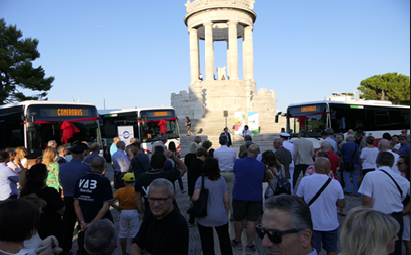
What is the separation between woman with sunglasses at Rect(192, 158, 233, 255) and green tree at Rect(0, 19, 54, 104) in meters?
26.5

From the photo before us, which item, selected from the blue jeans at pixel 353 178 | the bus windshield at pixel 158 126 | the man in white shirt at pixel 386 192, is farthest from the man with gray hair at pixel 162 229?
the bus windshield at pixel 158 126

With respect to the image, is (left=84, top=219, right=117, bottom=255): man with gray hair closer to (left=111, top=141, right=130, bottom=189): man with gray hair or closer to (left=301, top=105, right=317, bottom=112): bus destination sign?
(left=111, top=141, right=130, bottom=189): man with gray hair

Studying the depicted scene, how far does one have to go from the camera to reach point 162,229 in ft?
8.14

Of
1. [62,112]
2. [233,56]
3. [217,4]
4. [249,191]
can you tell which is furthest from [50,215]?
[217,4]

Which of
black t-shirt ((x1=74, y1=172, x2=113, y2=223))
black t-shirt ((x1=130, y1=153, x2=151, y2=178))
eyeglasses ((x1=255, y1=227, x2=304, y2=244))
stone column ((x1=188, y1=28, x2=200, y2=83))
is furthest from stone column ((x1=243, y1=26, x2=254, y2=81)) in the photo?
eyeglasses ((x1=255, y1=227, x2=304, y2=244))

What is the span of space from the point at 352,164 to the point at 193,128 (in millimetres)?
20181

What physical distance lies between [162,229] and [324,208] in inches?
88.8

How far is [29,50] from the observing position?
25.4 m

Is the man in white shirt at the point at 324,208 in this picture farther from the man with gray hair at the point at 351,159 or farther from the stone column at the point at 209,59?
the stone column at the point at 209,59

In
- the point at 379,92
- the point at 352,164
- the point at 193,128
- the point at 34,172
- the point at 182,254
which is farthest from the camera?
the point at 379,92

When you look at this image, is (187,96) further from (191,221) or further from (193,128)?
(191,221)

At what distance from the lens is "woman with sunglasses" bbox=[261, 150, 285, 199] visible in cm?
482

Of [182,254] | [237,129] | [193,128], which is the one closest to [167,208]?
[182,254]

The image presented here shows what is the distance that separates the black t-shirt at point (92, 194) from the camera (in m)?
3.73
